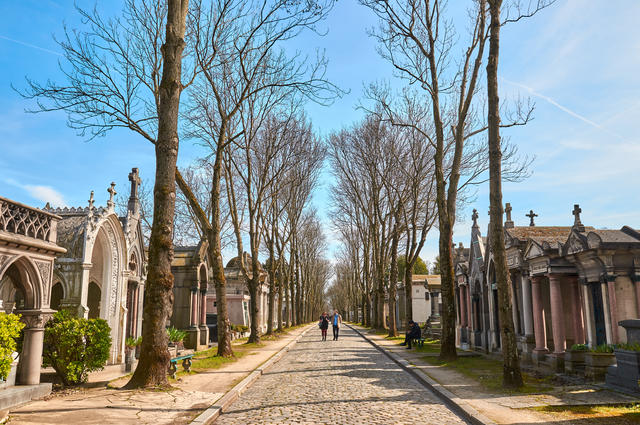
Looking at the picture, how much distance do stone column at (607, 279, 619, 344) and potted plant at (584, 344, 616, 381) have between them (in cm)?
63

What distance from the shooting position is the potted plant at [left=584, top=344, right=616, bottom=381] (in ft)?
35.9

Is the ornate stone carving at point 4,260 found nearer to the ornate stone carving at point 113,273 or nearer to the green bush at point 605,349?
the ornate stone carving at point 113,273

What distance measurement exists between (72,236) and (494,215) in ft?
39.4

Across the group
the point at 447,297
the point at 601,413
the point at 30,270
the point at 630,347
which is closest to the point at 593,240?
the point at 630,347

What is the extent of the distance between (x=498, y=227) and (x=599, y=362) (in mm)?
3955

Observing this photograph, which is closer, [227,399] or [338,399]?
[227,399]

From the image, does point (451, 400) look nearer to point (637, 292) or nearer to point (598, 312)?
point (637, 292)

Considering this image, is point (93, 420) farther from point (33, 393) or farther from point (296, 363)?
point (296, 363)

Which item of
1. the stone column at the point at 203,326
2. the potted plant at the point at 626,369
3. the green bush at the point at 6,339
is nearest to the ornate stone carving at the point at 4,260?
Answer: the green bush at the point at 6,339

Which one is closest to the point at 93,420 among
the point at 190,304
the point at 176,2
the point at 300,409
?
the point at 300,409

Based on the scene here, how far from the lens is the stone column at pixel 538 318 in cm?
1504

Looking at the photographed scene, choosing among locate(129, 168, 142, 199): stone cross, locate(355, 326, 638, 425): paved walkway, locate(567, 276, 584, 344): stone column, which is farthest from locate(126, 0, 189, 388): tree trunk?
locate(567, 276, 584, 344): stone column

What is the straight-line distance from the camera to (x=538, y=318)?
15117 mm

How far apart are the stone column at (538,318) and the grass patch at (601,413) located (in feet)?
22.8
